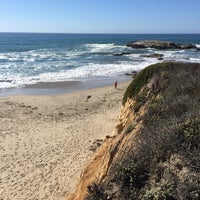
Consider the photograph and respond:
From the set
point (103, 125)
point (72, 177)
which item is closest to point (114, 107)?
point (103, 125)

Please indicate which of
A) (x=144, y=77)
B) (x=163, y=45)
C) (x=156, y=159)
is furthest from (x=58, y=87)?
(x=163, y=45)

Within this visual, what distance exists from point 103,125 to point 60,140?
9.96 ft

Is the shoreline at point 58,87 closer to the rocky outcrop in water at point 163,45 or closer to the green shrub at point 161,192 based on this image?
the green shrub at point 161,192

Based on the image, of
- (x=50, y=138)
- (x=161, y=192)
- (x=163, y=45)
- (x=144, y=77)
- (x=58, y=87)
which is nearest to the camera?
(x=161, y=192)

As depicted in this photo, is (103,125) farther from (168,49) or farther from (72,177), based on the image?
(168,49)

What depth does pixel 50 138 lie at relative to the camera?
14812mm

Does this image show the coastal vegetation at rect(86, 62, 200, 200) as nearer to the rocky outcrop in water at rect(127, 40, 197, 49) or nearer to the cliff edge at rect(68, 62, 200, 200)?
the cliff edge at rect(68, 62, 200, 200)

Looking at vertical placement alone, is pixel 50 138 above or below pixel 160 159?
below

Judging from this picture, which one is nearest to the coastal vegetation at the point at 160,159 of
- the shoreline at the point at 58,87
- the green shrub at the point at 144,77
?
the green shrub at the point at 144,77

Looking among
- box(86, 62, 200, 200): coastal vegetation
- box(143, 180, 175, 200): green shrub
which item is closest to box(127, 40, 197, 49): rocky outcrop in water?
box(86, 62, 200, 200): coastal vegetation

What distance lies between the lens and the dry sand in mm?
10500

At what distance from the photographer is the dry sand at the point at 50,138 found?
10500mm

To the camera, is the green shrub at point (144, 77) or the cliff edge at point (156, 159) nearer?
the cliff edge at point (156, 159)

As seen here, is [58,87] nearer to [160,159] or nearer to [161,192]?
[160,159]
